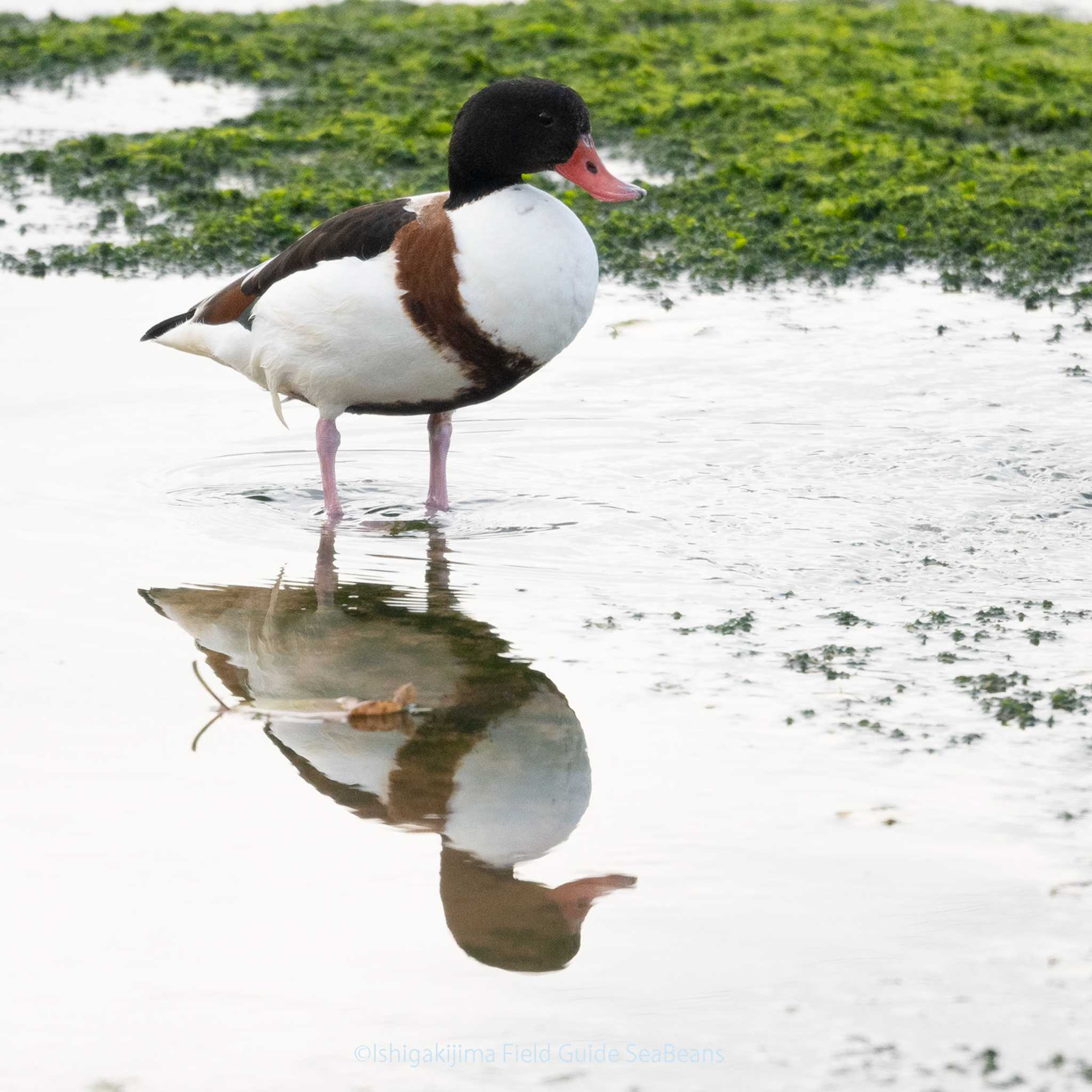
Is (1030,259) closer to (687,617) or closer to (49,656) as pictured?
(687,617)

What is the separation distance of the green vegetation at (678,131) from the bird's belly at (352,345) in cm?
388

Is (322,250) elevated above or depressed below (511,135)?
below

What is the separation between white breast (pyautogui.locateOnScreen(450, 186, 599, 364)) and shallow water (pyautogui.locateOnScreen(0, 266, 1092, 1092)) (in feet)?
2.64

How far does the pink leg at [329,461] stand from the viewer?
6.76 metres

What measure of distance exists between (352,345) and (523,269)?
0.72 m

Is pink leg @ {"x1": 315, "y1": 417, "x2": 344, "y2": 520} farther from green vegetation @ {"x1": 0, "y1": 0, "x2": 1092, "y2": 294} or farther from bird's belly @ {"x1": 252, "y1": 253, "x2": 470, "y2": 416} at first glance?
green vegetation @ {"x1": 0, "y1": 0, "x2": 1092, "y2": 294}

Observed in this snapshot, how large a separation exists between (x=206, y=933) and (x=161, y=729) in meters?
1.14

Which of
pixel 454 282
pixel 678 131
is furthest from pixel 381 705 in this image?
Answer: pixel 678 131

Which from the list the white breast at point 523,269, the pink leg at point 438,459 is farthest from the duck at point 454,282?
the pink leg at point 438,459

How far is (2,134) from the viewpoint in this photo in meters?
13.8

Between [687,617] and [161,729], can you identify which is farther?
[687,617]

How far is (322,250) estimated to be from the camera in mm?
6465

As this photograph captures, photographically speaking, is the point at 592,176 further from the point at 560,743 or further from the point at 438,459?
the point at 560,743

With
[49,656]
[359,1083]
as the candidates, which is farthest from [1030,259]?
[359,1083]
